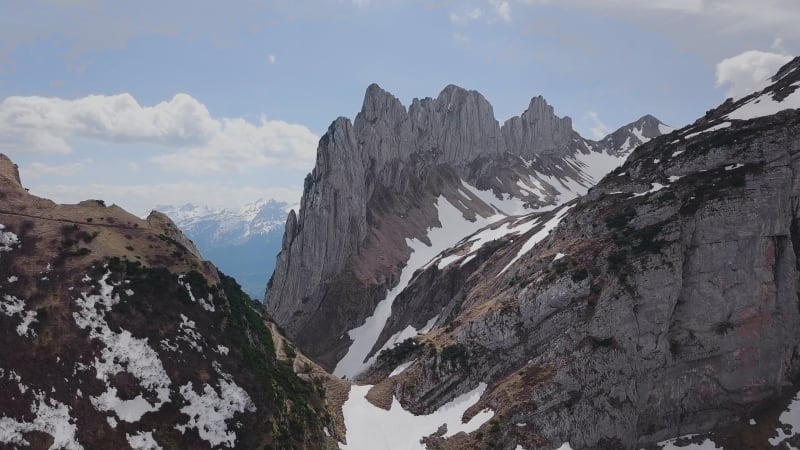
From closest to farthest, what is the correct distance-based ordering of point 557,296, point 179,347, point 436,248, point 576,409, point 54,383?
1. point 54,383
2. point 179,347
3. point 576,409
4. point 557,296
5. point 436,248

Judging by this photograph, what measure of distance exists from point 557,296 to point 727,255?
62.1 ft

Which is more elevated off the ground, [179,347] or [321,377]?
[179,347]

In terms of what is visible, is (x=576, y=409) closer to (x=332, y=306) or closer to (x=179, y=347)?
(x=179, y=347)

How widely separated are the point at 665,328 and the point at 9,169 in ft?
271

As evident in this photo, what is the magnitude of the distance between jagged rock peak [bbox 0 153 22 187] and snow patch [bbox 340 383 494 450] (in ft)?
164

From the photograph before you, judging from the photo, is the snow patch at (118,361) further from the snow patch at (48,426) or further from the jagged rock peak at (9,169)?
the jagged rock peak at (9,169)

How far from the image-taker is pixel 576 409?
2136 inches

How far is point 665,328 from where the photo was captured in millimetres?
57531

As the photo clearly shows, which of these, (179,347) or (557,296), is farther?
(557,296)

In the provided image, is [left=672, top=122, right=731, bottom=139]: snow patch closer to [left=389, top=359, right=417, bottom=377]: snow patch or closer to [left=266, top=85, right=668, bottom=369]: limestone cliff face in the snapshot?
[left=389, top=359, right=417, bottom=377]: snow patch

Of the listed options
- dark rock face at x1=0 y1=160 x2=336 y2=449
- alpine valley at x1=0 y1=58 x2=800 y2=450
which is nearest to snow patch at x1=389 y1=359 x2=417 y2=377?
alpine valley at x1=0 y1=58 x2=800 y2=450

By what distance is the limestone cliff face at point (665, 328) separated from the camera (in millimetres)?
54938

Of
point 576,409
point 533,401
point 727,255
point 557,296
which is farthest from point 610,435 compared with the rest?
point 727,255

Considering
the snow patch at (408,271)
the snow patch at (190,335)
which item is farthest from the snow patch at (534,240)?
the snow patch at (190,335)
